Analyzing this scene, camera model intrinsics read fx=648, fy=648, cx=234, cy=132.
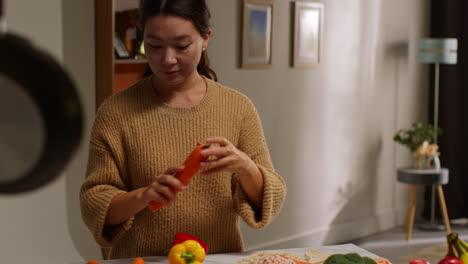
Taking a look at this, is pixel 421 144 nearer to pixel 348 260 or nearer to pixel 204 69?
pixel 204 69

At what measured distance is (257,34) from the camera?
4367 mm

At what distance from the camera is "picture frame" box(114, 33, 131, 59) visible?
11.1ft

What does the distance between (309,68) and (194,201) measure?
3193 mm

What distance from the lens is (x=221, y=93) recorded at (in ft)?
6.19

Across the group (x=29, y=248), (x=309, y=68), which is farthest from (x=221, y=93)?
(x=309, y=68)

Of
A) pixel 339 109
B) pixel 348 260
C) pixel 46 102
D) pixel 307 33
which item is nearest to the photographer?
pixel 46 102

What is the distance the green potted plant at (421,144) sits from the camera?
17.0ft

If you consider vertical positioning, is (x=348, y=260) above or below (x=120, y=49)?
below

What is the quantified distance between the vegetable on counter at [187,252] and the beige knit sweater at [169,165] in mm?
128

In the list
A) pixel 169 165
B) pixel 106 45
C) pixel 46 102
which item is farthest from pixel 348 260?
pixel 106 45

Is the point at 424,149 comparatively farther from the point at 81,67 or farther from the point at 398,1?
the point at 81,67

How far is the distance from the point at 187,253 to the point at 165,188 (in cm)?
21

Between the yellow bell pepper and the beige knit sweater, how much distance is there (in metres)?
0.15

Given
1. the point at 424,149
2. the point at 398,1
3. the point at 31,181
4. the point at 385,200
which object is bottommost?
the point at 385,200
